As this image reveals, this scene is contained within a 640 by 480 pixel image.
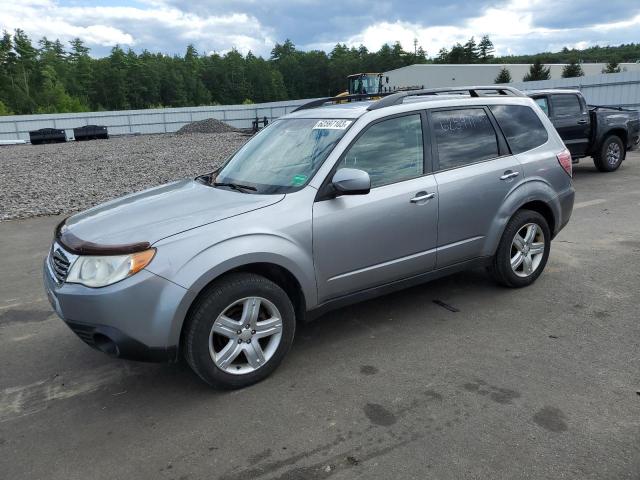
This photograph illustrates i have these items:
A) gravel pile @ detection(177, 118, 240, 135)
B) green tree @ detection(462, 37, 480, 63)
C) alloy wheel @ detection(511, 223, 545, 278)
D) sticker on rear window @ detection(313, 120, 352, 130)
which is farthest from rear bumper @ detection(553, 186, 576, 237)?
green tree @ detection(462, 37, 480, 63)

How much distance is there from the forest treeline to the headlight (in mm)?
83080

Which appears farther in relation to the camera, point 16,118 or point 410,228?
point 16,118

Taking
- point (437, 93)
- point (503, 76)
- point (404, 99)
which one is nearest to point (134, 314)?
point (404, 99)

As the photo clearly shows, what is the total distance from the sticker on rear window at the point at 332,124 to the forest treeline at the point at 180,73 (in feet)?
272

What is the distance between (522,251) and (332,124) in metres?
2.27

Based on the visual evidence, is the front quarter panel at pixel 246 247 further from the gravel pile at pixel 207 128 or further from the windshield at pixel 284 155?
the gravel pile at pixel 207 128

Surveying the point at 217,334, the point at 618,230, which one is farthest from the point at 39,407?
the point at 618,230

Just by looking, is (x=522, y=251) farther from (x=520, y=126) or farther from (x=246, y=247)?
(x=246, y=247)

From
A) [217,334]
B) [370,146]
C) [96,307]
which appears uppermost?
[370,146]

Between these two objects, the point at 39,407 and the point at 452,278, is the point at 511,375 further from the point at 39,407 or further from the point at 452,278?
the point at 39,407

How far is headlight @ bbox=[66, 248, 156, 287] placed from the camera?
3037 millimetres

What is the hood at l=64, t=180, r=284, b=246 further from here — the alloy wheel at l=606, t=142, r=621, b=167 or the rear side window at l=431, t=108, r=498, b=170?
the alloy wheel at l=606, t=142, r=621, b=167

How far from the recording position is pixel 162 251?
10.1ft

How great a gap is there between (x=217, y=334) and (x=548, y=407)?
2.09 metres
